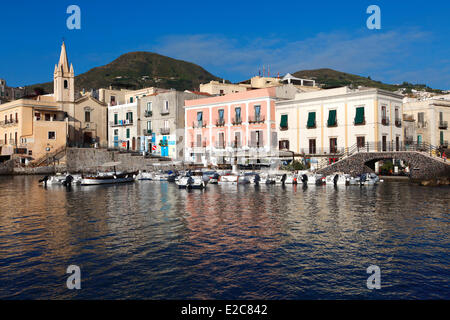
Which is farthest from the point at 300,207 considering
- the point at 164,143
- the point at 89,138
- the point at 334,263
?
the point at 89,138

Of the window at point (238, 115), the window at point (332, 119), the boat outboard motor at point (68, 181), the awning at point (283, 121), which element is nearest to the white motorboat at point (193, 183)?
the boat outboard motor at point (68, 181)

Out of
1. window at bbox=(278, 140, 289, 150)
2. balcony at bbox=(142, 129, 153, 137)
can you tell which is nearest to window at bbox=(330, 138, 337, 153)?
window at bbox=(278, 140, 289, 150)

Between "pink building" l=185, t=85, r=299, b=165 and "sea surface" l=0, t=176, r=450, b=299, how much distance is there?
2790cm

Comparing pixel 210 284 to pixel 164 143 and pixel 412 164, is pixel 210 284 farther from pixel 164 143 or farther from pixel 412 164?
pixel 164 143

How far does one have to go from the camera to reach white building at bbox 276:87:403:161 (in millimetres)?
46250

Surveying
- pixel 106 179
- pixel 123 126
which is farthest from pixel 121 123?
pixel 106 179

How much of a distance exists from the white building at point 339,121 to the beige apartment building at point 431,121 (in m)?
6.96

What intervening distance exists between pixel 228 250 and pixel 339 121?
36.5m

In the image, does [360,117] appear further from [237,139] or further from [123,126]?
[123,126]

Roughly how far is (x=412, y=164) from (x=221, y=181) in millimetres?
19429

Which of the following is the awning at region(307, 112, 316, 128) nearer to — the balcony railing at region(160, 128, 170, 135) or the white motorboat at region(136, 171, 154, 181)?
the white motorboat at region(136, 171, 154, 181)

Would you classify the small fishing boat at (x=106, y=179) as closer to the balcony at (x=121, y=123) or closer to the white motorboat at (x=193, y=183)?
the white motorboat at (x=193, y=183)

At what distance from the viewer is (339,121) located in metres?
48.3

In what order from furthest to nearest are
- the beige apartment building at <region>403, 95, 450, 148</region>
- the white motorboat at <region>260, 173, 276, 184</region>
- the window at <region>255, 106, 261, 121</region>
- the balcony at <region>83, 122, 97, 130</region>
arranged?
the balcony at <region>83, 122, 97, 130</region>
the beige apartment building at <region>403, 95, 450, 148</region>
the window at <region>255, 106, 261, 121</region>
the white motorboat at <region>260, 173, 276, 184</region>
